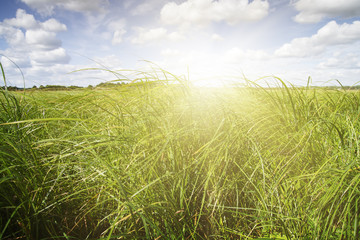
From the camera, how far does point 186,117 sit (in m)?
1.42

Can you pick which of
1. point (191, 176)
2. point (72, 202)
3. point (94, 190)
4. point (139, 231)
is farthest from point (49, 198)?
point (191, 176)

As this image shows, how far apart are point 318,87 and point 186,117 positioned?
1.42 meters

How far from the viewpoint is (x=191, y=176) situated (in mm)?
1016

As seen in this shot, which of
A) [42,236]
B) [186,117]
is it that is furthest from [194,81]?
[42,236]

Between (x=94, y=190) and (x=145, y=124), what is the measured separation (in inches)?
18.9

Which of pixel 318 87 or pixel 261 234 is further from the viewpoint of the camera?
pixel 318 87

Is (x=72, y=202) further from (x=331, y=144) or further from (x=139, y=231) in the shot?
(x=331, y=144)

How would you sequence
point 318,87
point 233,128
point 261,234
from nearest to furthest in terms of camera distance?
point 261,234, point 233,128, point 318,87

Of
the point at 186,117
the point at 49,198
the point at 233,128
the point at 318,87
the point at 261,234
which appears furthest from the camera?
the point at 318,87

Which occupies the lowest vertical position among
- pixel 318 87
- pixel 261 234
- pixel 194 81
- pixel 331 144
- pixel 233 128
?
pixel 261 234

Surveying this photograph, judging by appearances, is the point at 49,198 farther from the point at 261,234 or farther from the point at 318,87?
the point at 318,87

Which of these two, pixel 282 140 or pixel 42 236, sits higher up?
pixel 282 140

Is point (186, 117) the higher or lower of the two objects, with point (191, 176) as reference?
higher

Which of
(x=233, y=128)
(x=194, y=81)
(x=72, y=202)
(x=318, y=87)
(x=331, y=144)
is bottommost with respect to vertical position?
(x=72, y=202)
